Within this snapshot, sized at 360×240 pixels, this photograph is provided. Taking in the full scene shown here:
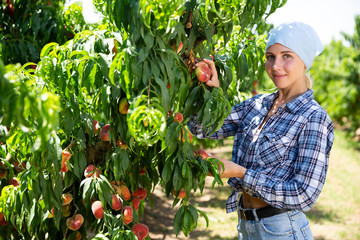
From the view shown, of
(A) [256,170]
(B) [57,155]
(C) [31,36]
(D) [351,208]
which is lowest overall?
(D) [351,208]

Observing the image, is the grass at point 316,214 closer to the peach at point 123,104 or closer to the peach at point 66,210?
the peach at point 66,210

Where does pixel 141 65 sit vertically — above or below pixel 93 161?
above

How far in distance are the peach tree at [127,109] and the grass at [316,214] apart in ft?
8.87

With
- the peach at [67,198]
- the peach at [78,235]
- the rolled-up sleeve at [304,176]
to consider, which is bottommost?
the peach at [78,235]

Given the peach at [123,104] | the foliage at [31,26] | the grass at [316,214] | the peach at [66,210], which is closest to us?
the peach at [123,104]

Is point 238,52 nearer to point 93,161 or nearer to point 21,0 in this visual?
point 93,161

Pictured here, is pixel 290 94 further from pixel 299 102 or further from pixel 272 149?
pixel 272 149

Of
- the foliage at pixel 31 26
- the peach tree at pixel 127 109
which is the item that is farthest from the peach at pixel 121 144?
the foliage at pixel 31 26

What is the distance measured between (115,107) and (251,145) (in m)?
0.78

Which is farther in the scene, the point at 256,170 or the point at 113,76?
the point at 256,170

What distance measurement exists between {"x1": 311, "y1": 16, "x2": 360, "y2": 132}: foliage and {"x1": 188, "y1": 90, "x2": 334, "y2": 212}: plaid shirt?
10492mm

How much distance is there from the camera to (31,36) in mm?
2502

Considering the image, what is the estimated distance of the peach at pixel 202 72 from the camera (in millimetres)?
1453

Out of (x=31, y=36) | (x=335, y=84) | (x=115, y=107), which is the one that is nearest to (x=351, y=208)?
(x=31, y=36)
